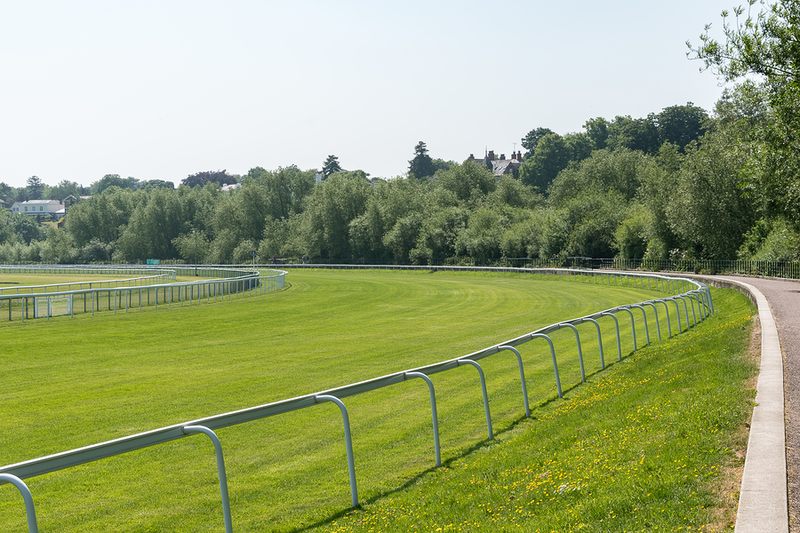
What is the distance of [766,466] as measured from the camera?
732 centimetres

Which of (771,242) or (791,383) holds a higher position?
(771,242)

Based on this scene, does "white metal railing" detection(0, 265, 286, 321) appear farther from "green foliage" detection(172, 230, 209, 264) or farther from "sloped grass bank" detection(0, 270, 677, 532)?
"green foliage" detection(172, 230, 209, 264)

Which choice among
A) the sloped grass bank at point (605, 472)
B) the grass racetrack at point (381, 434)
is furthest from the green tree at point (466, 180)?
the sloped grass bank at point (605, 472)

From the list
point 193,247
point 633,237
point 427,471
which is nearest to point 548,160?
point 193,247

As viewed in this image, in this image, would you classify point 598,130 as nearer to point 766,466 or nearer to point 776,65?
point 776,65

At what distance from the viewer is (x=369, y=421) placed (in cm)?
1348

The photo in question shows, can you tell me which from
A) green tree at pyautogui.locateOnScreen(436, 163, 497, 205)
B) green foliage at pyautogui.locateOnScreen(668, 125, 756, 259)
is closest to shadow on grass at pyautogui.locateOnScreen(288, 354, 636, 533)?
green foliage at pyautogui.locateOnScreen(668, 125, 756, 259)

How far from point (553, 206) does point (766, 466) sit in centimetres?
10043

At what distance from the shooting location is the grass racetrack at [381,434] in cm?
774

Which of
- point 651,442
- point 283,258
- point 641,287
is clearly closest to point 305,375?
point 651,442

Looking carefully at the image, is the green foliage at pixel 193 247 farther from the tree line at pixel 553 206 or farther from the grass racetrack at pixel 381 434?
the grass racetrack at pixel 381 434

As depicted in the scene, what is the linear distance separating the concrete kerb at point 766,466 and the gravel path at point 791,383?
8 centimetres

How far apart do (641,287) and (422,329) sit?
25.9m

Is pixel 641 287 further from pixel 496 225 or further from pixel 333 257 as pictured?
pixel 333 257
